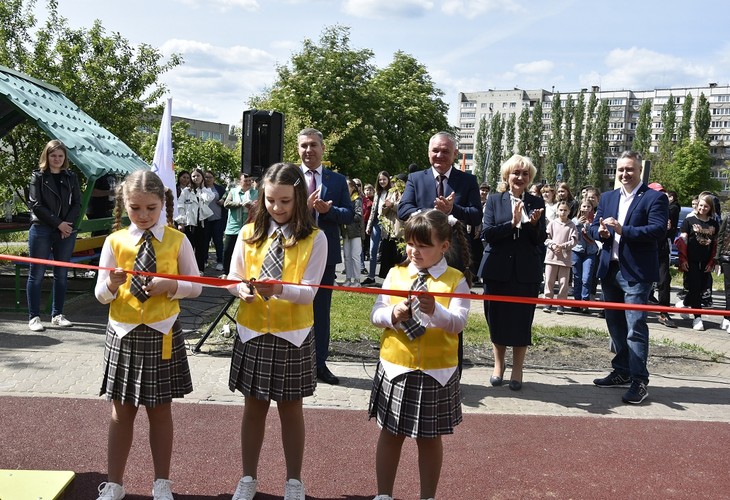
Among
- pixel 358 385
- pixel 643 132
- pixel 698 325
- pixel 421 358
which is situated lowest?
pixel 358 385

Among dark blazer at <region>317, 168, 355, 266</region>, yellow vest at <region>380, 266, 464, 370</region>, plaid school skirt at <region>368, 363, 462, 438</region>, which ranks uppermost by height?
dark blazer at <region>317, 168, 355, 266</region>

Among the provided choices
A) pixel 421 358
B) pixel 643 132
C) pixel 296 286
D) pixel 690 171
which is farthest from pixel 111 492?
pixel 643 132

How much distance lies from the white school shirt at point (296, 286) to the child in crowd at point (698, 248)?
829cm

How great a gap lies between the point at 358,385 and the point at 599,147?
4156 inches

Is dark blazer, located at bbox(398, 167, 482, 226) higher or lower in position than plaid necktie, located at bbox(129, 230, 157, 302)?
higher

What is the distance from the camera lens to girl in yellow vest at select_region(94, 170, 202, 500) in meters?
3.54

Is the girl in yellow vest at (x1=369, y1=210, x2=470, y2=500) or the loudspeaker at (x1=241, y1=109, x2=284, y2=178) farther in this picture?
the loudspeaker at (x1=241, y1=109, x2=284, y2=178)

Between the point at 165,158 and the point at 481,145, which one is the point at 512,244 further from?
the point at 481,145

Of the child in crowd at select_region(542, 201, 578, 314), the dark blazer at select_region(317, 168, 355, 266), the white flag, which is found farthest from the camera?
the child in crowd at select_region(542, 201, 578, 314)

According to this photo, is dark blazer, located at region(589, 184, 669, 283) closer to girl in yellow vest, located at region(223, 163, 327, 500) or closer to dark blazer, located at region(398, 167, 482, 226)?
dark blazer, located at region(398, 167, 482, 226)

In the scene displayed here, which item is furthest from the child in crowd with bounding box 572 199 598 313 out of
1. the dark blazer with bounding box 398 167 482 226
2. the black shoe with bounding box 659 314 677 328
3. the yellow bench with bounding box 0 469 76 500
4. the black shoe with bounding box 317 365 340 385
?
the yellow bench with bounding box 0 469 76 500

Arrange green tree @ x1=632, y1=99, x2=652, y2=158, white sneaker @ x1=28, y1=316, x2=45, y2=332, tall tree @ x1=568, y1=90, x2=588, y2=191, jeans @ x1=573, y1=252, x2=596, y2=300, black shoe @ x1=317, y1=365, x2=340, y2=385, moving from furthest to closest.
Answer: tall tree @ x1=568, y1=90, x2=588, y2=191
green tree @ x1=632, y1=99, x2=652, y2=158
jeans @ x1=573, y1=252, x2=596, y2=300
white sneaker @ x1=28, y1=316, x2=45, y2=332
black shoe @ x1=317, y1=365, x2=340, y2=385

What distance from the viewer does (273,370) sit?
142 inches

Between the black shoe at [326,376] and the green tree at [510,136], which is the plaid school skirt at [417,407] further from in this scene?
the green tree at [510,136]
